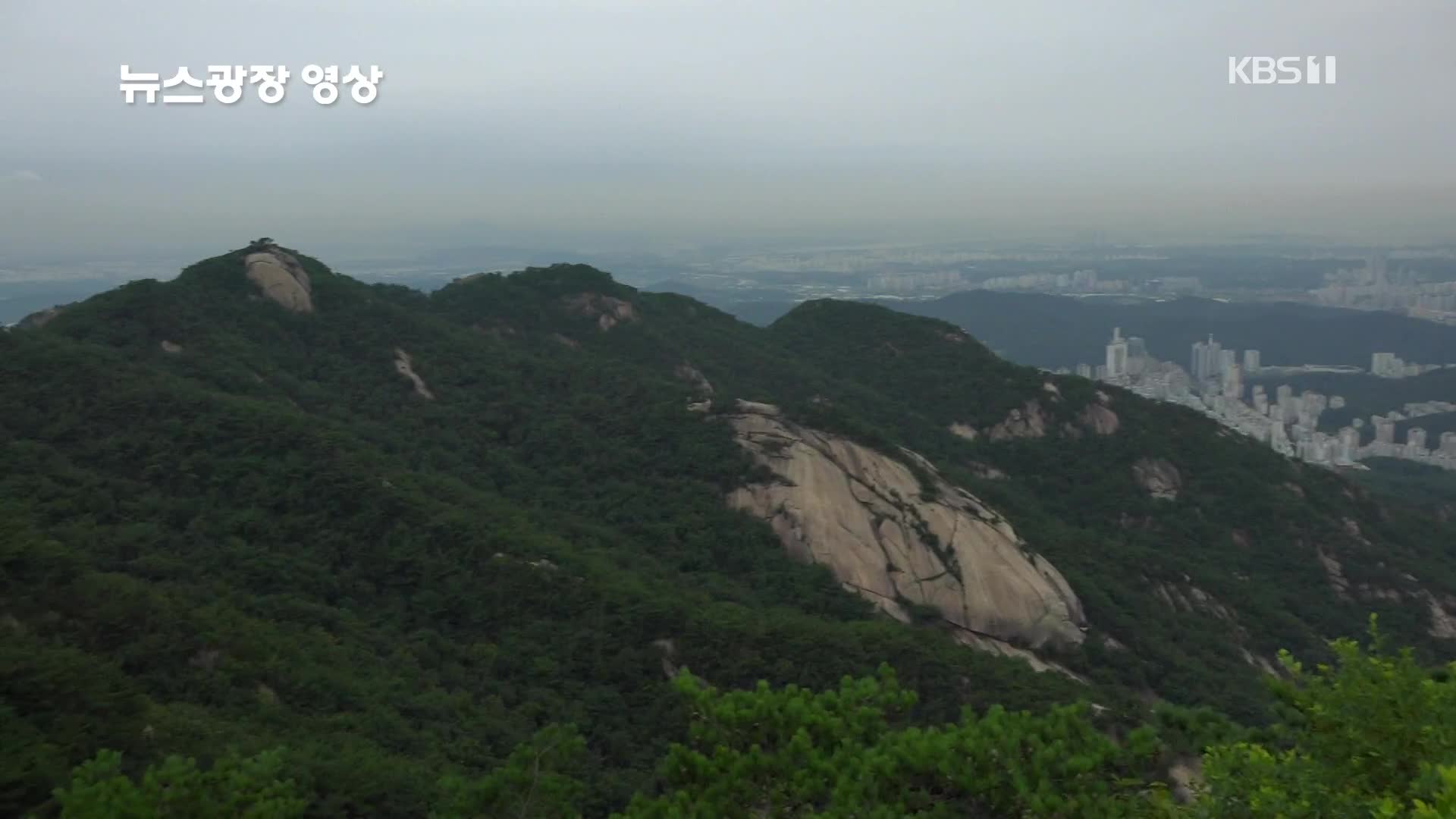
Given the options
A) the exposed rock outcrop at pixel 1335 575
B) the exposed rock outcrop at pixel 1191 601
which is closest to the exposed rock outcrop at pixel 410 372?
the exposed rock outcrop at pixel 1191 601

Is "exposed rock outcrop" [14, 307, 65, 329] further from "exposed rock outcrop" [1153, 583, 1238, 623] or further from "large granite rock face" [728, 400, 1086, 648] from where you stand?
"exposed rock outcrop" [1153, 583, 1238, 623]

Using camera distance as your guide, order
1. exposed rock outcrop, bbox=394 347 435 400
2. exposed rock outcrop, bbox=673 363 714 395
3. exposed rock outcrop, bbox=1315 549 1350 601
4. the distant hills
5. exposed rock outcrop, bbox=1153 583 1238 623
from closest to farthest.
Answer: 1. exposed rock outcrop, bbox=1153 583 1238 623
2. exposed rock outcrop, bbox=394 347 435 400
3. exposed rock outcrop, bbox=1315 549 1350 601
4. exposed rock outcrop, bbox=673 363 714 395
5. the distant hills

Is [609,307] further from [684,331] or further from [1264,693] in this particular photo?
[1264,693]

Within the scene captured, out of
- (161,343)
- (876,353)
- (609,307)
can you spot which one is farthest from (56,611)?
(876,353)

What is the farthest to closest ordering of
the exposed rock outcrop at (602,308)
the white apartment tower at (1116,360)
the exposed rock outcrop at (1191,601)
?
the white apartment tower at (1116,360) → the exposed rock outcrop at (602,308) → the exposed rock outcrop at (1191,601)

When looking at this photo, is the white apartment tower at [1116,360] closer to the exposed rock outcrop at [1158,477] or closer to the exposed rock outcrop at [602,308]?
the exposed rock outcrop at [1158,477]

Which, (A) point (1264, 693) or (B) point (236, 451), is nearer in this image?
(B) point (236, 451)

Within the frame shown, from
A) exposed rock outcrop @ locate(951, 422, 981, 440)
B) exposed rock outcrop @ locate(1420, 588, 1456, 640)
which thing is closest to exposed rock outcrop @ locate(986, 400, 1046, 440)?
exposed rock outcrop @ locate(951, 422, 981, 440)
